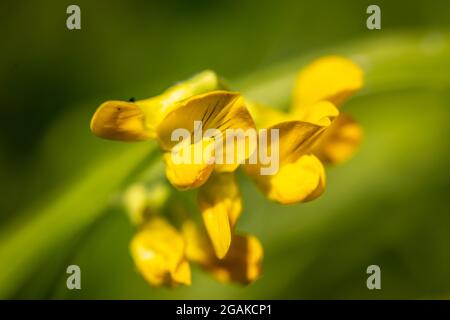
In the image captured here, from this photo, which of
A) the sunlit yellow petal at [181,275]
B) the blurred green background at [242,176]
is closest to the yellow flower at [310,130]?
the sunlit yellow petal at [181,275]

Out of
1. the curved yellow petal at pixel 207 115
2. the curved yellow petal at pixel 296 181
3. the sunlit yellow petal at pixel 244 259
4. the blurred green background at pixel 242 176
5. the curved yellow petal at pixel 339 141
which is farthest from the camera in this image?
the blurred green background at pixel 242 176

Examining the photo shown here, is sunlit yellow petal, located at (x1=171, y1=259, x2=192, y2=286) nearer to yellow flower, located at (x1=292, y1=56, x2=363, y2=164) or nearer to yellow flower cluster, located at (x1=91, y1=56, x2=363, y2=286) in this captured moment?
yellow flower cluster, located at (x1=91, y1=56, x2=363, y2=286)

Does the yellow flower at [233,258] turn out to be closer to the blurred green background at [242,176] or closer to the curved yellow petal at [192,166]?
the curved yellow petal at [192,166]

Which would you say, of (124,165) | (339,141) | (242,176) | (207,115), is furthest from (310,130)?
(242,176)

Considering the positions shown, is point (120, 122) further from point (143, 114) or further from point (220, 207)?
point (220, 207)

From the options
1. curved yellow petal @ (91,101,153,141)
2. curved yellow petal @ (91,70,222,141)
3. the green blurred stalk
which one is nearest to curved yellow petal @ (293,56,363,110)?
the green blurred stalk

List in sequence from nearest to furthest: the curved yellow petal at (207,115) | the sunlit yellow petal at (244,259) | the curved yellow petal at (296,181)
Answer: the curved yellow petal at (207,115) < the curved yellow petal at (296,181) < the sunlit yellow petal at (244,259)
